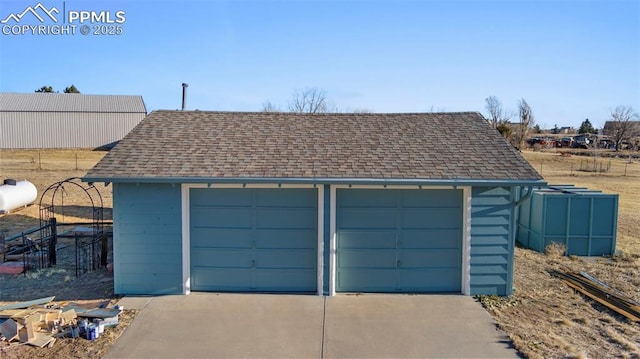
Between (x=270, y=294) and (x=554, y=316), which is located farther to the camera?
(x=270, y=294)

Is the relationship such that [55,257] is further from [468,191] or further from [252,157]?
[468,191]

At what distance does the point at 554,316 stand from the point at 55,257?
35.4ft

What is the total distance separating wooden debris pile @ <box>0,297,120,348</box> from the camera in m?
7.02

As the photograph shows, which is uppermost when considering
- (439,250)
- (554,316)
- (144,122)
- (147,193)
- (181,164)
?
(144,122)

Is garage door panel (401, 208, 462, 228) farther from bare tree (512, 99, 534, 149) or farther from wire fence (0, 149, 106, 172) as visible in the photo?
bare tree (512, 99, 534, 149)

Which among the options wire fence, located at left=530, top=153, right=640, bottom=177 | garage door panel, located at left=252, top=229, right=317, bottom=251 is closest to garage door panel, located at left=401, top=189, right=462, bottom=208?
garage door panel, located at left=252, top=229, right=317, bottom=251

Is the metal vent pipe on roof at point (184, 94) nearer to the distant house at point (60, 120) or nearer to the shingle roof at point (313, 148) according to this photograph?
the shingle roof at point (313, 148)

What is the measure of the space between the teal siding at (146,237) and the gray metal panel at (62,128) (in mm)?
35356

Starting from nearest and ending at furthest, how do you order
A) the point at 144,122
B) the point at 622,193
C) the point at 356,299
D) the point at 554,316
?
1. the point at 554,316
2. the point at 356,299
3. the point at 144,122
4. the point at 622,193

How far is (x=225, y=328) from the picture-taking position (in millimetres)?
7551

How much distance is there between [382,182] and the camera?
28.5 ft

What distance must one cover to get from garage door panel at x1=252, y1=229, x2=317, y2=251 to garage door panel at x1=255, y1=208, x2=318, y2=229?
0.10m

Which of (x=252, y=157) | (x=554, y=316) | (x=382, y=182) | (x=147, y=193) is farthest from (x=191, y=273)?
(x=554, y=316)

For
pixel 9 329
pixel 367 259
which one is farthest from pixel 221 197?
pixel 9 329
